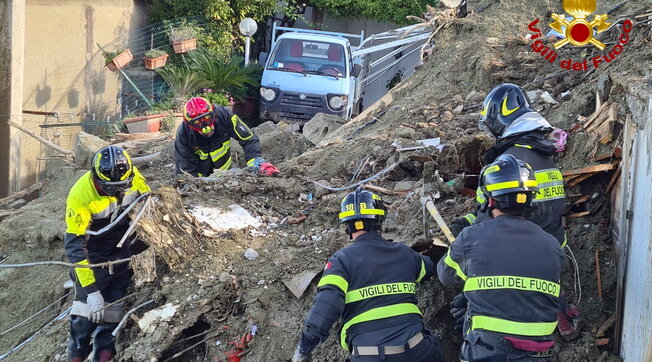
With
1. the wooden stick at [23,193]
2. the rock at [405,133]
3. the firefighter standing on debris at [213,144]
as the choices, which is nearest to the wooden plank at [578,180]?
the rock at [405,133]

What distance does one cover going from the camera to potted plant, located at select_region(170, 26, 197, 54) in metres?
15.4

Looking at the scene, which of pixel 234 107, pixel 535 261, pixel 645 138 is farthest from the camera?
pixel 234 107

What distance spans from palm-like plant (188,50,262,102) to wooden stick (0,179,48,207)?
5.37 metres

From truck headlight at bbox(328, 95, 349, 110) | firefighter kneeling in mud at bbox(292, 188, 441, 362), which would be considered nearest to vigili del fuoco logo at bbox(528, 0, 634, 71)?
firefighter kneeling in mud at bbox(292, 188, 441, 362)

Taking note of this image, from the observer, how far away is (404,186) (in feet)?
21.3

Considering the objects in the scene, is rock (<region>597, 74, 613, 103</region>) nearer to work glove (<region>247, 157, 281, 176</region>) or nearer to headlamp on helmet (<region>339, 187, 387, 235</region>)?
headlamp on helmet (<region>339, 187, 387, 235</region>)

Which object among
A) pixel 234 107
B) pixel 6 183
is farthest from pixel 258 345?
pixel 234 107

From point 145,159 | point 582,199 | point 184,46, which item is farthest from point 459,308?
point 184,46

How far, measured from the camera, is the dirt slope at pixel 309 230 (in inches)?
206

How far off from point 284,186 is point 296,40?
7924 mm

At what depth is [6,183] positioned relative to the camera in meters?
11.2

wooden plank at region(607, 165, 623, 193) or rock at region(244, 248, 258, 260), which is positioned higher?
wooden plank at region(607, 165, 623, 193)

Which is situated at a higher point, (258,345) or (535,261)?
(535,261)

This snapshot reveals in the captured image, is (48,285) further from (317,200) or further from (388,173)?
(388,173)
